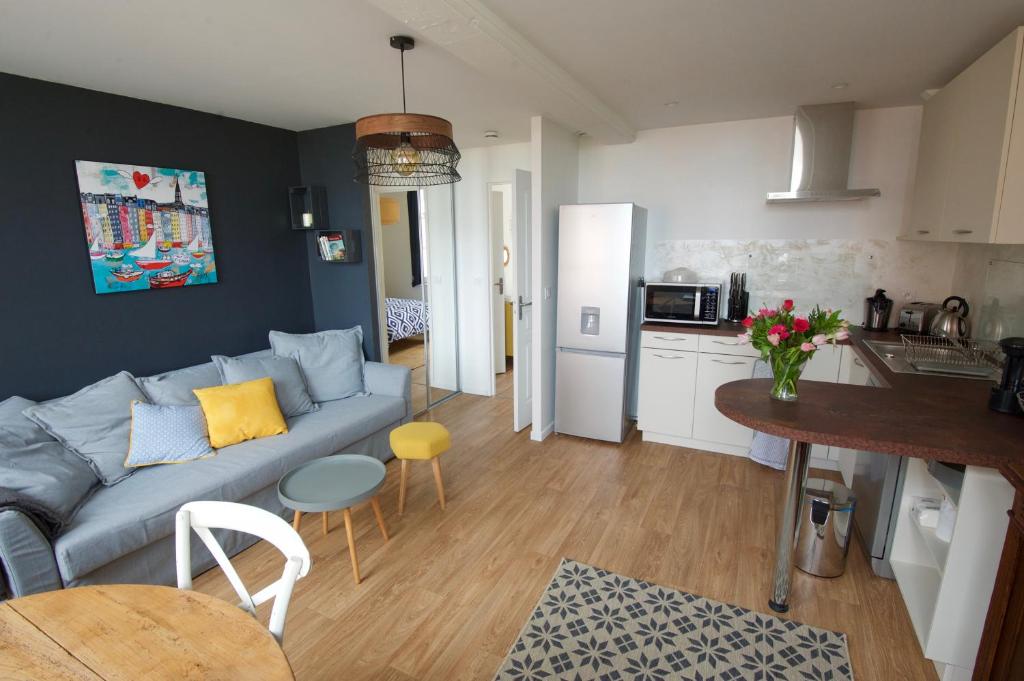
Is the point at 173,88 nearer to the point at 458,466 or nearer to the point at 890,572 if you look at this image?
the point at 458,466

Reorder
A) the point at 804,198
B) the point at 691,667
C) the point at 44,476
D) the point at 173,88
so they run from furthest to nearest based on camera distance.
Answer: the point at 804,198 < the point at 173,88 < the point at 44,476 < the point at 691,667

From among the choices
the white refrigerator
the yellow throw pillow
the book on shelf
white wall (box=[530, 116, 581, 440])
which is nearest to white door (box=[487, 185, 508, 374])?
white wall (box=[530, 116, 581, 440])

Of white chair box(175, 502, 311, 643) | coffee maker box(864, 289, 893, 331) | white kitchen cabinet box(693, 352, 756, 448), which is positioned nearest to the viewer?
white chair box(175, 502, 311, 643)

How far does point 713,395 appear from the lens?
348 centimetres

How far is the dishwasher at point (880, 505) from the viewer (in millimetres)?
2207

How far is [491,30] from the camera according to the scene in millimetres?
1984

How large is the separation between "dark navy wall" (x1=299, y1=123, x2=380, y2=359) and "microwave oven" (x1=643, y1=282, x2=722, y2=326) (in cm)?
219

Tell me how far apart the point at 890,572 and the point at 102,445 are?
386 cm

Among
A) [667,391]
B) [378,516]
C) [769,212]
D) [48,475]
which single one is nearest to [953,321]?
[769,212]

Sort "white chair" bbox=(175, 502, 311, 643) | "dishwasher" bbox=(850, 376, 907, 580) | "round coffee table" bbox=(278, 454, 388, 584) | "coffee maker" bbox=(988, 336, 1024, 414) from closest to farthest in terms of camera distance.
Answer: "white chair" bbox=(175, 502, 311, 643) < "coffee maker" bbox=(988, 336, 1024, 414) < "dishwasher" bbox=(850, 376, 907, 580) < "round coffee table" bbox=(278, 454, 388, 584)

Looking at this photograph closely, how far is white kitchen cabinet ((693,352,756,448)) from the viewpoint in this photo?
3516 mm

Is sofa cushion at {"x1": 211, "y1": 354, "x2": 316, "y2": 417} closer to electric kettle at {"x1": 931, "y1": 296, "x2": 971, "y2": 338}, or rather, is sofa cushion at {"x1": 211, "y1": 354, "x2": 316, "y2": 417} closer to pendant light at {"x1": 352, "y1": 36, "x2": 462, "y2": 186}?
pendant light at {"x1": 352, "y1": 36, "x2": 462, "y2": 186}

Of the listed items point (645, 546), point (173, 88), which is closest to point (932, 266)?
point (645, 546)

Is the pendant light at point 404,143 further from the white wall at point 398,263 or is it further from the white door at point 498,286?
the white wall at point 398,263
